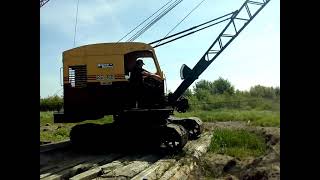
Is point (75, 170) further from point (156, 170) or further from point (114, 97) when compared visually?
point (114, 97)

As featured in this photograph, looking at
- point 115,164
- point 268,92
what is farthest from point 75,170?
Answer: point 268,92

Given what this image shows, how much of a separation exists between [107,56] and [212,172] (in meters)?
3.86

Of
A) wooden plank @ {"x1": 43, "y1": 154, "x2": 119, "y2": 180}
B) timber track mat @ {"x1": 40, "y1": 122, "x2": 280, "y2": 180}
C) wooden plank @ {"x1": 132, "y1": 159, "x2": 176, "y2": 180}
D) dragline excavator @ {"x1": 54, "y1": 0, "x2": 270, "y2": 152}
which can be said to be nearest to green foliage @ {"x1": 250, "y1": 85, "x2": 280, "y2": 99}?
timber track mat @ {"x1": 40, "y1": 122, "x2": 280, "y2": 180}

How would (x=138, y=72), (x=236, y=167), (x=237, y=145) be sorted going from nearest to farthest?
(x=236, y=167), (x=138, y=72), (x=237, y=145)

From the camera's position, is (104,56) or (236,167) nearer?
(236,167)

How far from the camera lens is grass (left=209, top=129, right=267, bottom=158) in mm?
11156

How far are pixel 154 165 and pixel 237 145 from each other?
4316mm

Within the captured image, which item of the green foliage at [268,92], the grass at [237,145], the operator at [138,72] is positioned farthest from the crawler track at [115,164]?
the green foliage at [268,92]

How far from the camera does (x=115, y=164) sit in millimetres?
8602

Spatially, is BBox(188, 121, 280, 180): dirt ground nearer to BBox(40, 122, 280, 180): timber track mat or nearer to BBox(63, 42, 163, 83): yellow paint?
BBox(40, 122, 280, 180): timber track mat

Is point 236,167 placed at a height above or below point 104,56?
below
